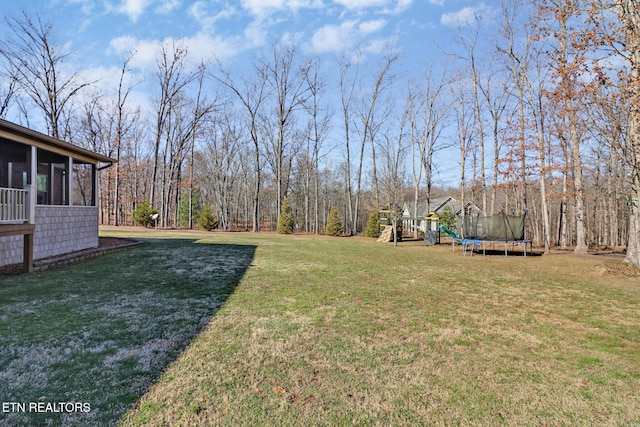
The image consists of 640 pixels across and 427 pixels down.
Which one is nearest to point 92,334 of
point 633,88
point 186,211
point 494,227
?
point 633,88

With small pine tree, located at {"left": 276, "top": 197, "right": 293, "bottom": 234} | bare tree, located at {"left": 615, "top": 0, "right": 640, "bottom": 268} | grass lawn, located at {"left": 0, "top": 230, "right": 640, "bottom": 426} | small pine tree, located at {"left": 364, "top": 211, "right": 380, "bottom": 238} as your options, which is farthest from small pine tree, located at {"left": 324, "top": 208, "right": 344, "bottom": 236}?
grass lawn, located at {"left": 0, "top": 230, "right": 640, "bottom": 426}

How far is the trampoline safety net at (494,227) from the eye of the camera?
37.5ft

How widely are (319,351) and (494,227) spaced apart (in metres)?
10.9

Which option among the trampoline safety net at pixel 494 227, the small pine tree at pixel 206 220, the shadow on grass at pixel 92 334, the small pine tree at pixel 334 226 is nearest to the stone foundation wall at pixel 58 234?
the shadow on grass at pixel 92 334

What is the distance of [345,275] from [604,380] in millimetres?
4499

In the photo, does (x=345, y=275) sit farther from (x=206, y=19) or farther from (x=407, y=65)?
(x=407, y=65)

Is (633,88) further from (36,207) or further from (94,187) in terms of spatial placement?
(94,187)

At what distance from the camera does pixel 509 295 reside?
5355 mm

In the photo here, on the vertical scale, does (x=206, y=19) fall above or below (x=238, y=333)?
above

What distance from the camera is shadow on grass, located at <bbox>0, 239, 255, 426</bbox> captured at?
204 centimetres

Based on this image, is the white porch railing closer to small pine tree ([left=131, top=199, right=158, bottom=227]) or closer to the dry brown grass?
the dry brown grass

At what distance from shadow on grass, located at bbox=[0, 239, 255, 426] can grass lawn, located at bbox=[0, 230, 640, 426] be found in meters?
0.02

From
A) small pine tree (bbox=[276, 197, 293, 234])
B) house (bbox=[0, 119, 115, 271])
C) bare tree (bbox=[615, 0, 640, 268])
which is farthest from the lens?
small pine tree (bbox=[276, 197, 293, 234])

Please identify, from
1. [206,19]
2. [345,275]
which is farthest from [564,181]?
[206,19]
